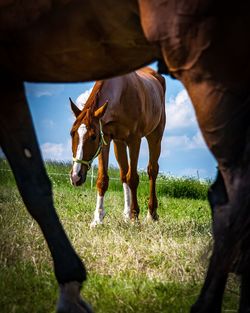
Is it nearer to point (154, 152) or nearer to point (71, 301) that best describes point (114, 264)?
point (71, 301)

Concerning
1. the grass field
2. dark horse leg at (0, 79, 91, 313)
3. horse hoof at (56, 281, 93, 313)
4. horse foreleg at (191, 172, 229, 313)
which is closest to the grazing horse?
the grass field

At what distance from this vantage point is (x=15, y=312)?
8.66 feet

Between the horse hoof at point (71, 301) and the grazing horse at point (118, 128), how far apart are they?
11.9ft

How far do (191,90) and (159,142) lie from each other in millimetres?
6138

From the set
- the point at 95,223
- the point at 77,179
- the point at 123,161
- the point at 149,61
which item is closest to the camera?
the point at 149,61

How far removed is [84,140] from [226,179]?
157 inches

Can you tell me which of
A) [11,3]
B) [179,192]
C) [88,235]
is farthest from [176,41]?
[179,192]

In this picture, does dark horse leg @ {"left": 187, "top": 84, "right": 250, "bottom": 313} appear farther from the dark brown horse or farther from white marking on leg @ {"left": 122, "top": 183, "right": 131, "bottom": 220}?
Result: white marking on leg @ {"left": 122, "top": 183, "right": 131, "bottom": 220}

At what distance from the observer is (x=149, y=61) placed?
2143 mm

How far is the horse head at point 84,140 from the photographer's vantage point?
5.81 metres

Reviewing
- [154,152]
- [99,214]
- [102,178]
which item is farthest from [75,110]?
[154,152]

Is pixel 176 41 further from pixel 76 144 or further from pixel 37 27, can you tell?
pixel 76 144

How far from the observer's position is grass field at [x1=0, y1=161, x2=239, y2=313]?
2861 millimetres

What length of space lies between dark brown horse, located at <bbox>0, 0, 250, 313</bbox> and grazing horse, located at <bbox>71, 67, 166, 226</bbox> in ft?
11.5
